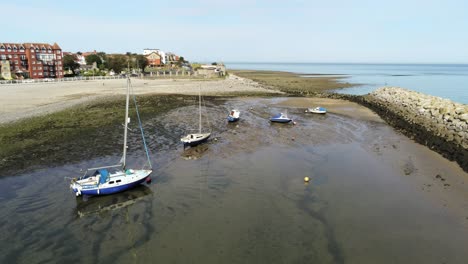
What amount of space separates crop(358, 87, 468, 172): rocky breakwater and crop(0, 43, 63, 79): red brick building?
115m

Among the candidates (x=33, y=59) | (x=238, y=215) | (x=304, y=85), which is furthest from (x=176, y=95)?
(x=33, y=59)

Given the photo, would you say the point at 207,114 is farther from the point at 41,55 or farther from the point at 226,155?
the point at 41,55

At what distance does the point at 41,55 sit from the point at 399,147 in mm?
128771

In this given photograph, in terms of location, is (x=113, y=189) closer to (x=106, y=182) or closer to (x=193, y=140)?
(x=106, y=182)

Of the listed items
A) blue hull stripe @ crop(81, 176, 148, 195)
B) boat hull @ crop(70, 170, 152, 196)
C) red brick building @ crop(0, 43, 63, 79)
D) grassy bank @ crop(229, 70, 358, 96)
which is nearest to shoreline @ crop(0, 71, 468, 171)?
grassy bank @ crop(229, 70, 358, 96)

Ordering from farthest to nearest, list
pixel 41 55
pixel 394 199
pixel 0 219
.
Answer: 1. pixel 41 55
2. pixel 394 199
3. pixel 0 219

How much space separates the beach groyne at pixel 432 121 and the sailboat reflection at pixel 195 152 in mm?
24554

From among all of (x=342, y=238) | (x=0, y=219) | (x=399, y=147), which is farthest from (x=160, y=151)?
(x=399, y=147)

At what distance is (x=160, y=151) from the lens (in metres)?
32.4

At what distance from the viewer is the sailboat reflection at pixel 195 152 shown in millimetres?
30894

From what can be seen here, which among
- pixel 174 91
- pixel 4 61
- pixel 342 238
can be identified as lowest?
pixel 342 238

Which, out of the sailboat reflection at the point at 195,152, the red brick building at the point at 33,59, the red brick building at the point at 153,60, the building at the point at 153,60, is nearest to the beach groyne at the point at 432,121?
the sailboat reflection at the point at 195,152

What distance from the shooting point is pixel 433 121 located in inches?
1710

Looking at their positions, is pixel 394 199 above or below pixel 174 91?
below
